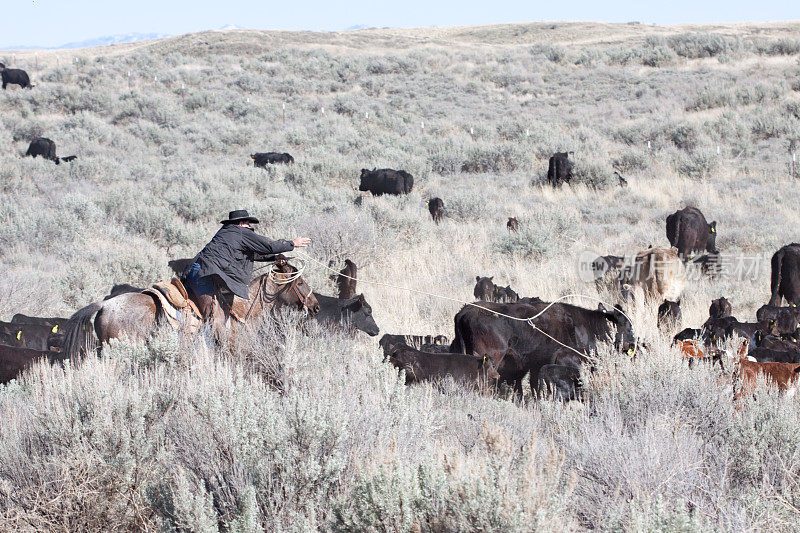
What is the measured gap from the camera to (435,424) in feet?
16.4

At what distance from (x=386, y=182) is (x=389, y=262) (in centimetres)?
669

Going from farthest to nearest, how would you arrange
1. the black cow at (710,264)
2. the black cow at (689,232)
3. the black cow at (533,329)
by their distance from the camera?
1. the black cow at (689,232)
2. the black cow at (710,264)
3. the black cow at (533,329)

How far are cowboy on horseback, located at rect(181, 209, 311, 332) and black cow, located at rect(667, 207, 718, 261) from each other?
7.59 meters

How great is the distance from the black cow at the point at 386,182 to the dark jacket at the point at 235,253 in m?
11.8

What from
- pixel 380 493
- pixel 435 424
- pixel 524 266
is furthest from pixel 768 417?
pixel 524 266

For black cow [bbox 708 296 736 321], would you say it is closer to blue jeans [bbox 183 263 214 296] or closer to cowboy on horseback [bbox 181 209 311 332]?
cowboy on horseback [bbox 181 209 311 332]

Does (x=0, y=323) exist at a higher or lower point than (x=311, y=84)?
lower

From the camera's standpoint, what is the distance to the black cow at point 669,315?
9.07 m

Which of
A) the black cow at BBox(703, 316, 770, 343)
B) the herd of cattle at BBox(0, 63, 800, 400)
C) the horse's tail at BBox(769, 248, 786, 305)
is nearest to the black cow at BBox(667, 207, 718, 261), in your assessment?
the herd of cattle at BBox(0, 63, 800, 400)

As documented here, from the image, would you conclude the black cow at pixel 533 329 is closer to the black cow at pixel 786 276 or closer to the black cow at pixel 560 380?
the black cow at pixel 560 380

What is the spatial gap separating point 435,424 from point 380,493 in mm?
1859

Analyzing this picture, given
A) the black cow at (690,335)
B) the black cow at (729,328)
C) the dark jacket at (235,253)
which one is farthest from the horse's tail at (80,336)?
the black cow at (729,328)

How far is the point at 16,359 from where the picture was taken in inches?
265

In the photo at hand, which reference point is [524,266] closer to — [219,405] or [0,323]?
[0,323]
